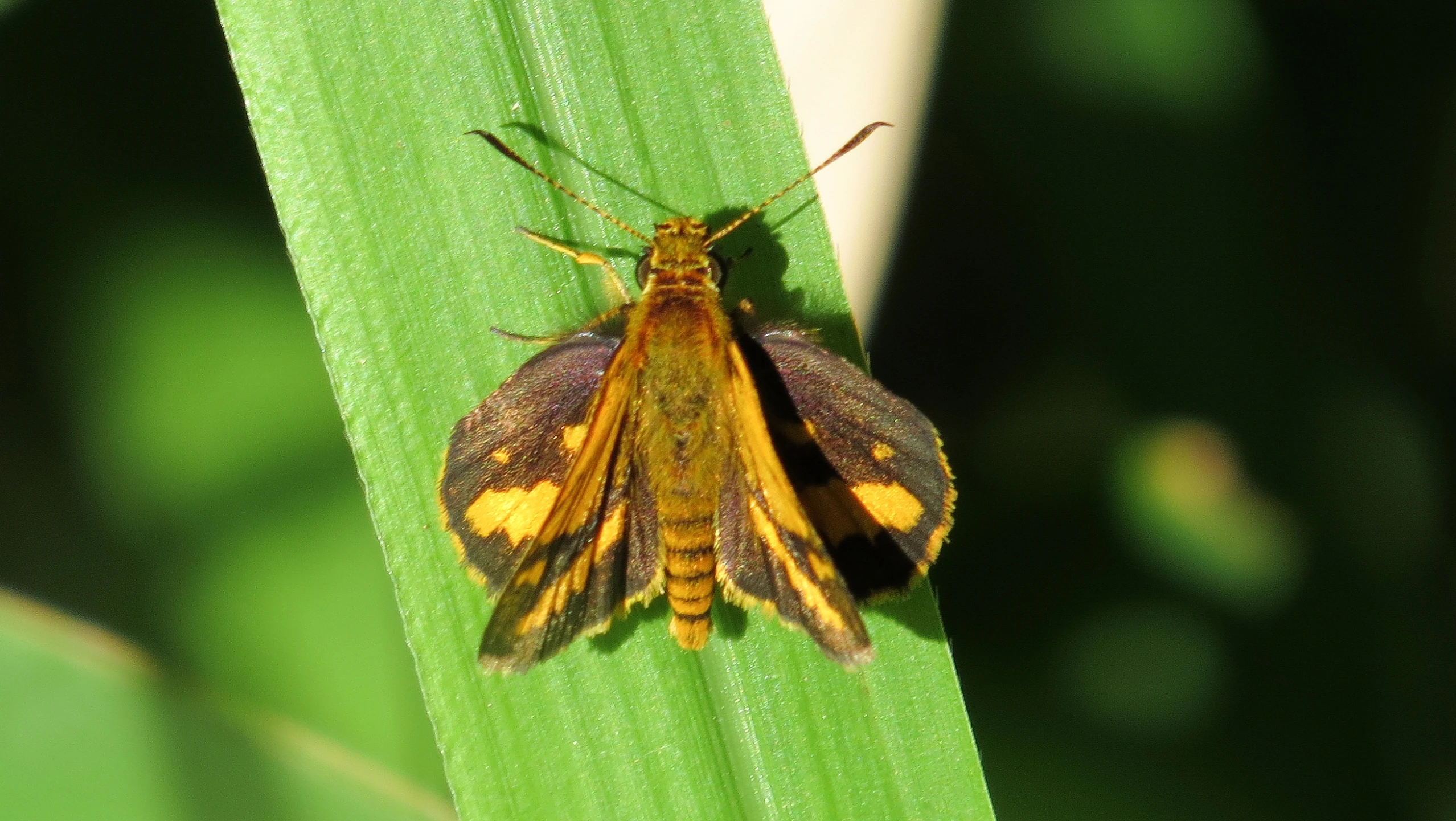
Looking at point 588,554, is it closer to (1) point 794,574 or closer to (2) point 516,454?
(2) point 516,454

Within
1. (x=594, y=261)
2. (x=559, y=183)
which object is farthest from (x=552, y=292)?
(x=559, y=183)

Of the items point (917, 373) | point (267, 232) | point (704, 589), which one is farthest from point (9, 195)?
point (917, 373)

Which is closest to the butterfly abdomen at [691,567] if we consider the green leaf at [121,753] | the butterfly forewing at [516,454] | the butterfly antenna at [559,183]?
the butterfly forewing at [516,454]

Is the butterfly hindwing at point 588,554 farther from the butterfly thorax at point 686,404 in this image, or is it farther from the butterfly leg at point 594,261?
the butterfly leg at point 594,261

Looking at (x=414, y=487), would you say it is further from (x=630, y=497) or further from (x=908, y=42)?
(x=908, y=42)

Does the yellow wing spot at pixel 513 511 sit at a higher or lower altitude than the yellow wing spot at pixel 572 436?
lower

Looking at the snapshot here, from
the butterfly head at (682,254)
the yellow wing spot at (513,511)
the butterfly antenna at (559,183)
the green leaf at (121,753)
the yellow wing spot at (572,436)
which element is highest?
the butterfly antenna at (559,183)

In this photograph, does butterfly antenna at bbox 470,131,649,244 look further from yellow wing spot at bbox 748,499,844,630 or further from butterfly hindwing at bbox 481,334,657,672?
yellow wing spot at bbox 748,499,844,630
